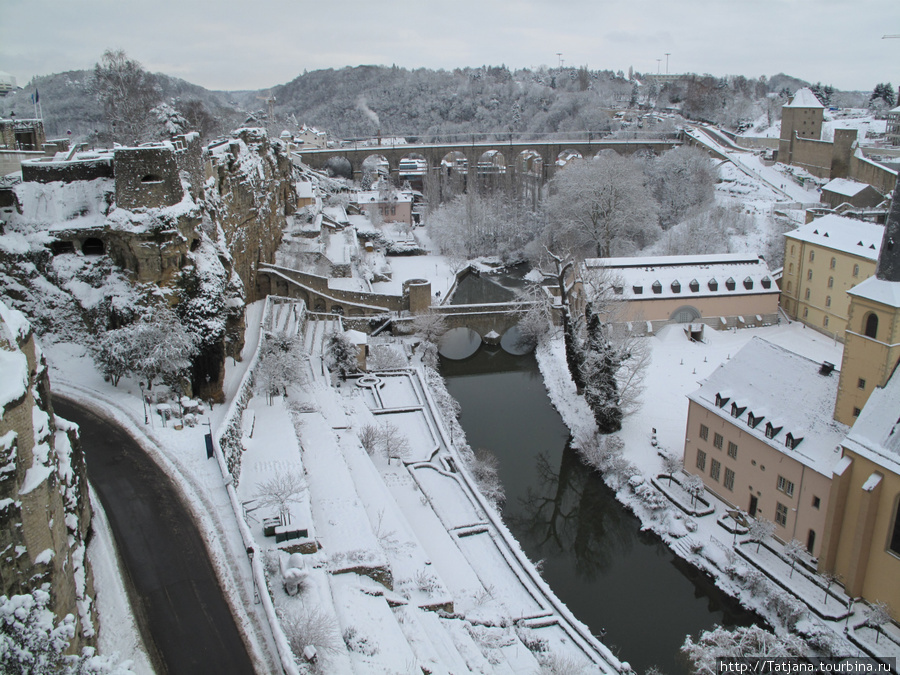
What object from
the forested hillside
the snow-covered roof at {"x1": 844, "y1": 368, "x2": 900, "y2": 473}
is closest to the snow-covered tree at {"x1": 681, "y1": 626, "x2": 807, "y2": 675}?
the snow-covered roof at {"x1": 844, "y1": 368, "x2": 900, "y2": 473}

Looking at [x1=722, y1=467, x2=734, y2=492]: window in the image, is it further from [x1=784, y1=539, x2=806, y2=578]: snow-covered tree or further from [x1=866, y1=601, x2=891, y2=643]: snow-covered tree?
[x1=866, y1=601, x2=891, y2=643]: snow-covered tree

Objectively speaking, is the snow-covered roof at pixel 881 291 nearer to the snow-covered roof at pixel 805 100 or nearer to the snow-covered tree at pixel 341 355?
the snow-covered tree at pixel 341 355

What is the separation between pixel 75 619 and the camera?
11.5m

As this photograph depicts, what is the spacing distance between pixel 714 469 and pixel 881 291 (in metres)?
8.41

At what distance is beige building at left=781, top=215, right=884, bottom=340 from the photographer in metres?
36.3

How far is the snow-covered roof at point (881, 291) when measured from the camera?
19016 mm

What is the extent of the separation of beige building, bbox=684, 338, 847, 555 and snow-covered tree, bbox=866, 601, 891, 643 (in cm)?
258

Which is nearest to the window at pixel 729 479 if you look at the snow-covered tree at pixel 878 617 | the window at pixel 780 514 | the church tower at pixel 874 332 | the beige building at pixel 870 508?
the window at pixel 780 514

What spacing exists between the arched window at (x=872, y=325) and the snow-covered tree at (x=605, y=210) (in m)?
32.1

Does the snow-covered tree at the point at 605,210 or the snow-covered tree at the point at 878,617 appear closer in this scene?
the snow-covered tree at the point at 878,617

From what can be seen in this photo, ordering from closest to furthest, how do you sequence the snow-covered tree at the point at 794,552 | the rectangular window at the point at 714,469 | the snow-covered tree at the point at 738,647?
the snow-covered tree at the point at 738,647
the snow-covered tree at the point at 794,552
the rectangular window at the point at 714,469

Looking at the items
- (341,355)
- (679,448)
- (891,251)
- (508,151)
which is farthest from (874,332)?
(508,151)

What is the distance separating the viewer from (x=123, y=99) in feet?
125

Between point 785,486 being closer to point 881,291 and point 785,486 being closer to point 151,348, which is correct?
point 881,291
